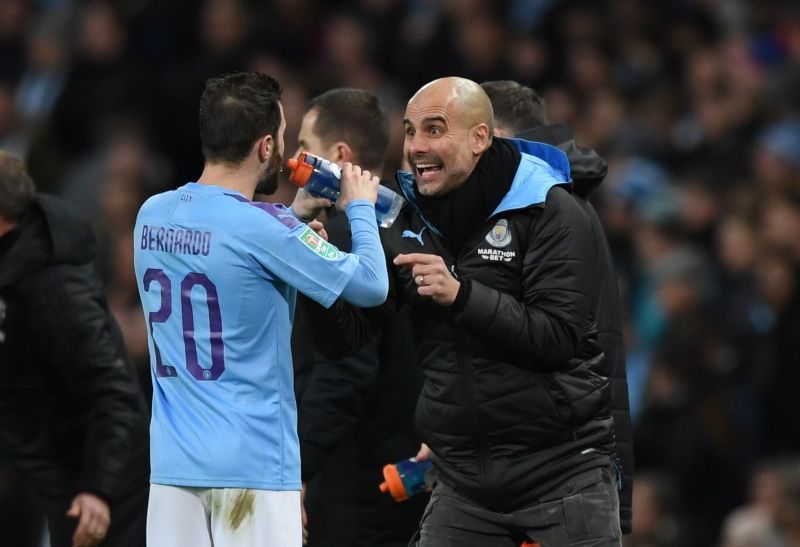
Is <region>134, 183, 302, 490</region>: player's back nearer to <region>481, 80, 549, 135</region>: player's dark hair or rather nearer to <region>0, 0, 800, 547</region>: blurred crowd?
<region>481, 80, 549, 135</region>: player's dark hair

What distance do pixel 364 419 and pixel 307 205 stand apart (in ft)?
3.46

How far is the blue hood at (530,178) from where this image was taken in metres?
4.90

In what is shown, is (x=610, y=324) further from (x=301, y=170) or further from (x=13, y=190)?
(x=13, y=190)

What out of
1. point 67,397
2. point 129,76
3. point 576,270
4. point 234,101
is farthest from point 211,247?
point 129,76

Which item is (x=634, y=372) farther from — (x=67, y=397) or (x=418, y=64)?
(x=67, y=397)

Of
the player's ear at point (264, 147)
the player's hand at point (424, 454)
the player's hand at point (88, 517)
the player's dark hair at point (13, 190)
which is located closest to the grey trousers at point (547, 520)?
the player's hand at point (424, 454)

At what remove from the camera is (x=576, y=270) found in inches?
190

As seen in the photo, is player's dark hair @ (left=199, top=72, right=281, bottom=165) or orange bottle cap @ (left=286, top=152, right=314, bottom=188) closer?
player's dark hair @ (left=199, top=72, right=281, bottom=165)

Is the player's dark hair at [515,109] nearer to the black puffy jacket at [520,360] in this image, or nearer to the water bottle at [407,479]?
the black puffy jacket at [520,360]

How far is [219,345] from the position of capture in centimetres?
462

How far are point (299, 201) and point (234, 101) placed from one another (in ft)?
1.73

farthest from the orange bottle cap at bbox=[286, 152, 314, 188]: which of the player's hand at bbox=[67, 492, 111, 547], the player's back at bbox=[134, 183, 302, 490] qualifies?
the player's hand at bbox=[67, 492, 111, 547]

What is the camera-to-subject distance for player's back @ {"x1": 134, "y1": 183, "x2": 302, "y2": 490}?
461cm

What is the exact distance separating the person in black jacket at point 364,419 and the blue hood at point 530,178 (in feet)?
2.41
